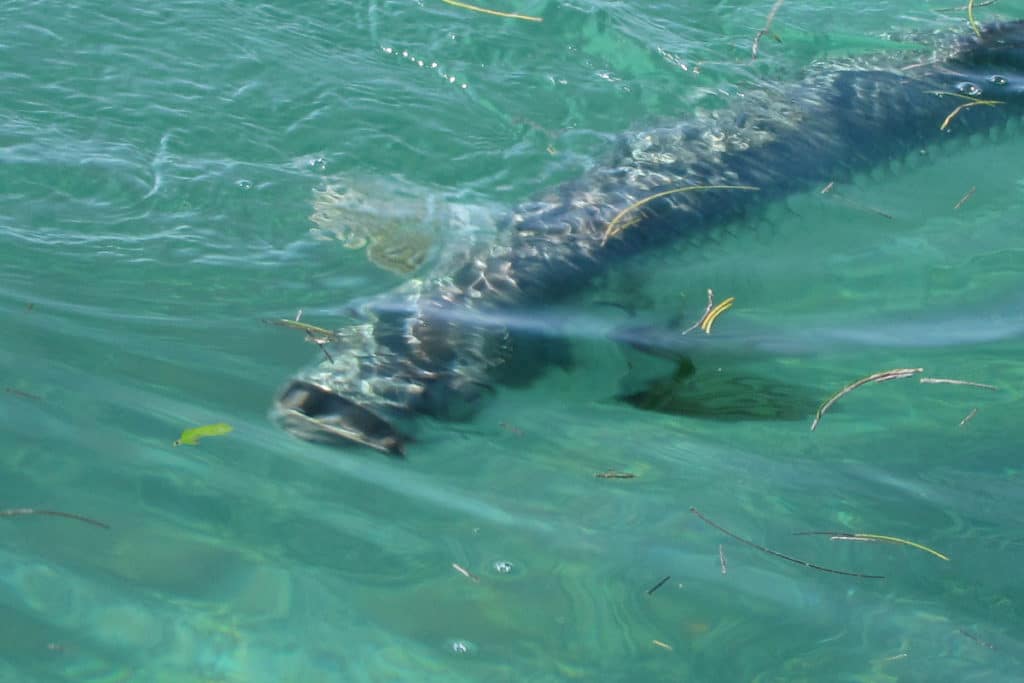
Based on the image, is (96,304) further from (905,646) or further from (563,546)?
(905,646)

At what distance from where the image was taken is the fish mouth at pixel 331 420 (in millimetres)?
3314

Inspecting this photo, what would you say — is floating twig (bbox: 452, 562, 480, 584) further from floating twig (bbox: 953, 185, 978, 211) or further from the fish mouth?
floating twig (bbox: 953, 185, 978, 211)

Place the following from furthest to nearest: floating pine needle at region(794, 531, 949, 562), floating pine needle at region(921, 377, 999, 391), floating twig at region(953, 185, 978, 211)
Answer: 1. floating twig at region(953, 185, 978, 211)
2. floating pine needle at region(921, 377, 999, 391)
3. floating pine needle at region(794, 531, 949, 562)

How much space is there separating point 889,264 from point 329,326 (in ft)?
8.35

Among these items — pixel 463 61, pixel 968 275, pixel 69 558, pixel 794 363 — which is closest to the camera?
pixel 69 558

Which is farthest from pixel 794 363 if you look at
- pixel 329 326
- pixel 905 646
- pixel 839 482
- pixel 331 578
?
pixel 331 578

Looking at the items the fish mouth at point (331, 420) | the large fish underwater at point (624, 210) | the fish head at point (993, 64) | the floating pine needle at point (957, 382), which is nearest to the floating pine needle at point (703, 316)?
the large fish underwater at point (624, 210)

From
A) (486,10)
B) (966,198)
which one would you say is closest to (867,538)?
(966,198)

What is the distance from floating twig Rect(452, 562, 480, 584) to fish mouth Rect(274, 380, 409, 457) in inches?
21.3

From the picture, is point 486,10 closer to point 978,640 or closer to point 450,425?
point 450,425

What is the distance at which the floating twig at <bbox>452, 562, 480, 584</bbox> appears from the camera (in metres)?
2.82

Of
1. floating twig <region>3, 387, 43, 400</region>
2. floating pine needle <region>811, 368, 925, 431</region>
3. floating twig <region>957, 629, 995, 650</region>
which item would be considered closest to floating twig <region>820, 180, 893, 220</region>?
floating pine needle <region>811, 368, 925, 431</region>

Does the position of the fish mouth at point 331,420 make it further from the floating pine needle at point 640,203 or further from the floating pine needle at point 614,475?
the floating pine needle at point 640,203

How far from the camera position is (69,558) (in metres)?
2.67
